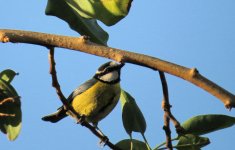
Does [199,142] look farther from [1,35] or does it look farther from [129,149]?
[1,35]

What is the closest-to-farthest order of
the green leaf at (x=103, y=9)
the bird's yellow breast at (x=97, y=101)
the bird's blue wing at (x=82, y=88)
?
the green leaf at (x=103, y=9) → the bird's yellow breast at (x=97, y=101) → the bird's blue wing at (x=82, y=88)

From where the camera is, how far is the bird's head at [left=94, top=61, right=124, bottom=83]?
3332mm

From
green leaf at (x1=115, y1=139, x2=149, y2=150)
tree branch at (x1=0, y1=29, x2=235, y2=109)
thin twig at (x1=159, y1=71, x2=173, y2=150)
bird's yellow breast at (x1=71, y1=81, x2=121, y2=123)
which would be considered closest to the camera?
tree branch at (x1=0, y1=29, x2=235, y2=109)

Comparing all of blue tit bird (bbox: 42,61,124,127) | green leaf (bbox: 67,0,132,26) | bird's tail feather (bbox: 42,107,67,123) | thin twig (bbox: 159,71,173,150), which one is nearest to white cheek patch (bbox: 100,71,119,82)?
blue tit bird (bbox: 42,61,124,127)

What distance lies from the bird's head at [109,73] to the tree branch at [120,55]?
213 centimetres

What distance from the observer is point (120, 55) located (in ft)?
3.29

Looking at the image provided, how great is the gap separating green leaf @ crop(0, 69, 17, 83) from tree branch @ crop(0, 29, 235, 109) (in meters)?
0.46

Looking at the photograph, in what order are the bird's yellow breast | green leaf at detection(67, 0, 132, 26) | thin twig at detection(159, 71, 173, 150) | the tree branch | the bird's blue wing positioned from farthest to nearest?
1. the bird's blue wing
2. the bird's yellow breast
3. green leaf at detection(67, 0, 132, 26)
4. thin twig at detection(159, 71, 173, 150)
5. the tree branch

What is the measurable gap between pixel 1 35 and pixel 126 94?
0.63 meters

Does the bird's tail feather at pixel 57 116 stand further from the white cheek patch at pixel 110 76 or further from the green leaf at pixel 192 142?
the green leaf at pixel 192 142

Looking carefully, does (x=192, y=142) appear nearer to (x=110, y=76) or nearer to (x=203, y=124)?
(x=203, y=124)

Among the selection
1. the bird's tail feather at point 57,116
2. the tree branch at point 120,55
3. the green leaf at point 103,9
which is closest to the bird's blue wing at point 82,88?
the bird's tail feather at point 57,116

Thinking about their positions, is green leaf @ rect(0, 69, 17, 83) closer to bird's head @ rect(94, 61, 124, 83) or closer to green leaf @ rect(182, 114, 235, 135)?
green leaf @ rect(182, 114, 235, 135)

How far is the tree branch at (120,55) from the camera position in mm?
872
